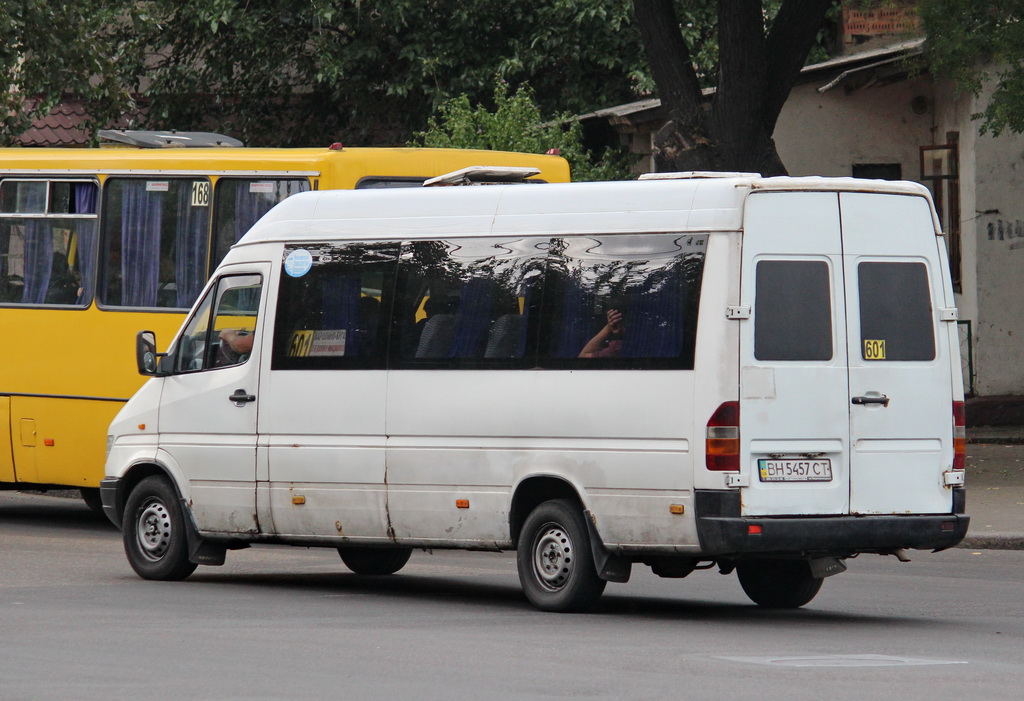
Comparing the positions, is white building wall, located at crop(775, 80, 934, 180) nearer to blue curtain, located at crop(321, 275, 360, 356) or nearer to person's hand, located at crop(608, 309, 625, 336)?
blue curtain, located at crop(321, 275, 360, 356)

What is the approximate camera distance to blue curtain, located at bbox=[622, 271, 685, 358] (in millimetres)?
10117

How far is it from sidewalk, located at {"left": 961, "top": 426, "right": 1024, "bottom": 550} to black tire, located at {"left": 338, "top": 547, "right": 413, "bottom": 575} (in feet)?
15.5

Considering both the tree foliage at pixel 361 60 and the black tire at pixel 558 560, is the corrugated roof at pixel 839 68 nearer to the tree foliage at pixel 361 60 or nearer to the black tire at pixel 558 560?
the tree foliage at pixel 361 60

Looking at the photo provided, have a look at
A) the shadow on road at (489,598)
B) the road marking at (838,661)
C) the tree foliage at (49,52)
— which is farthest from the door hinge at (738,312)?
the tree foliage at (49,52)

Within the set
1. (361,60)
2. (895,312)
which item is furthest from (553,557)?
(361,60)

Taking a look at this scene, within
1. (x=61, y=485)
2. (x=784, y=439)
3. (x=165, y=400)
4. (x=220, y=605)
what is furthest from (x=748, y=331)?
(x=61, y=485)

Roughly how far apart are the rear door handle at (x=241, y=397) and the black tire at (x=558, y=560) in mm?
2166

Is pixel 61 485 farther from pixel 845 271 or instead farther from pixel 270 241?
pixel 845 271

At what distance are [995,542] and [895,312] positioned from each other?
515 centimetres

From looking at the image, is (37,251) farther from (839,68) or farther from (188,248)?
(839,68)

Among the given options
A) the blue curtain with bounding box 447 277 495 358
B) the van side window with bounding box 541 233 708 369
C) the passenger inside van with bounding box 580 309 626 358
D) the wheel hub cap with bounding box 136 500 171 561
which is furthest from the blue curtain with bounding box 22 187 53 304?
the passenger inside van with bounding box 580 309 626 358

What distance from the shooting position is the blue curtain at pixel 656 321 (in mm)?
10117

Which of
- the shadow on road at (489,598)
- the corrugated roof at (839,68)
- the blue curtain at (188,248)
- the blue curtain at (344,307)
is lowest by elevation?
the shadow on road at (489,598)

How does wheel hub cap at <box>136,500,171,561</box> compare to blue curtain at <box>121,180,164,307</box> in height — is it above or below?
below
